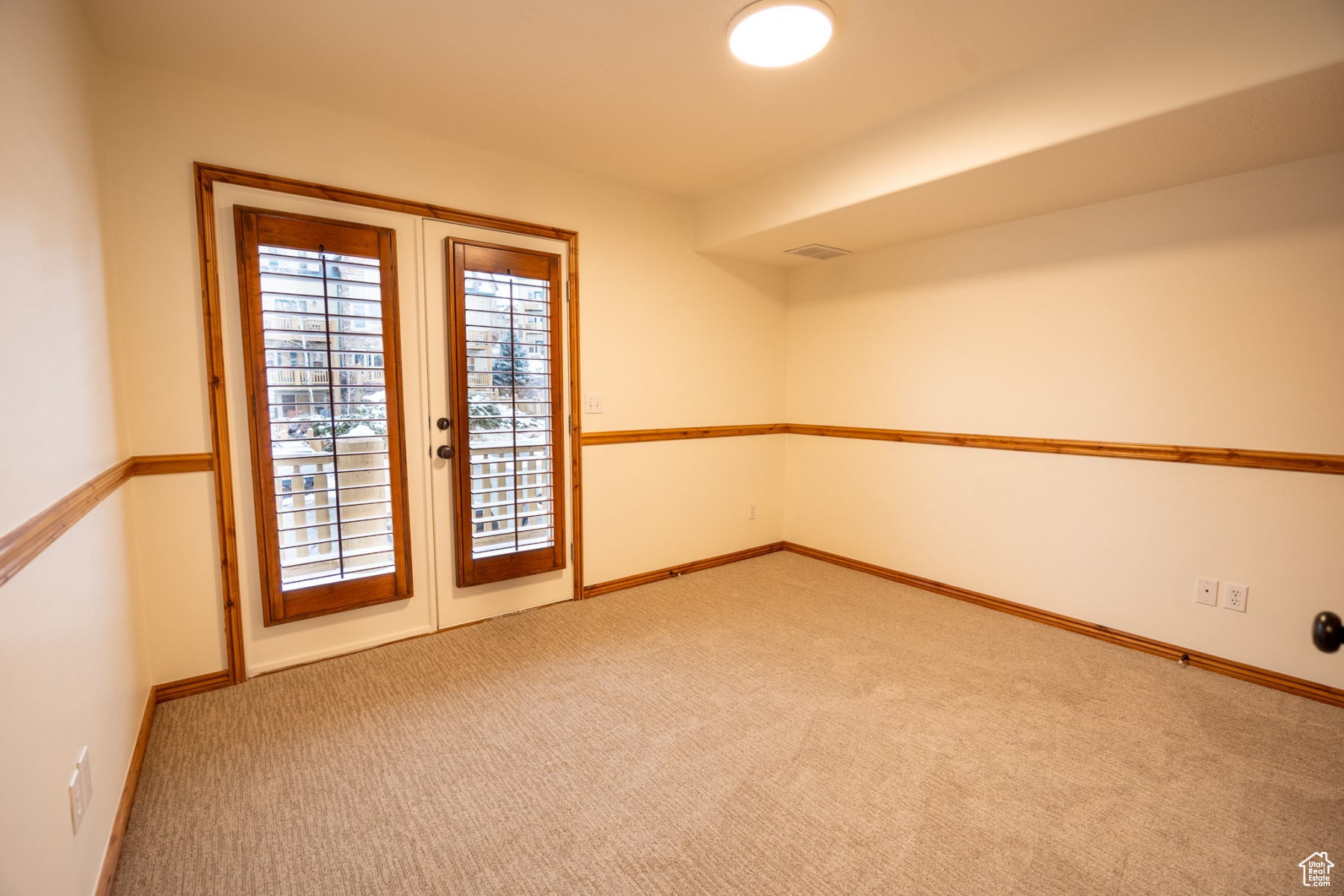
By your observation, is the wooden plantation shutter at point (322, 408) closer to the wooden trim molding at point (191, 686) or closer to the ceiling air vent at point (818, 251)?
the wooden trim molding at point (191, 686)

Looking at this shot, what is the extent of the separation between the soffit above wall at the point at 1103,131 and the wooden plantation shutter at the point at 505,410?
→ 1.43 m

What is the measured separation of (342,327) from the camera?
255 centimetres

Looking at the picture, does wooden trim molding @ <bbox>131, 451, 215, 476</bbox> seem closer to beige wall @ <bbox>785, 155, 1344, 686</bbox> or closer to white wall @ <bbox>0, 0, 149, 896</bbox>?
white wall @ <bbox>0, 0, 149, 896</bbox>

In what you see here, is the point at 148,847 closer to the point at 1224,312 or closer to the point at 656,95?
the point at 656,95

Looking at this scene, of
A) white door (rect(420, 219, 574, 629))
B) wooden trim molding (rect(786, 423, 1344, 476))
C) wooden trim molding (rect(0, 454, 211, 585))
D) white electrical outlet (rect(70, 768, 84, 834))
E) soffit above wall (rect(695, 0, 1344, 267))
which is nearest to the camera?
wooden trim molding (rect(0, 454, 211, 585))

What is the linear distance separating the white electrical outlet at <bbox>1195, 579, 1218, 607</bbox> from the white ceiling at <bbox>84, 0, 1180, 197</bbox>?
233 centimetres

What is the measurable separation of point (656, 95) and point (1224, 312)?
2646 mm

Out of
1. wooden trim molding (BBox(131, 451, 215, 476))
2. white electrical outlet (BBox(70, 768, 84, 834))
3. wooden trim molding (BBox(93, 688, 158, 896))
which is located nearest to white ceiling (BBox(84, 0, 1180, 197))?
wooden trim molding (BBox(131, 451, 215, 476))

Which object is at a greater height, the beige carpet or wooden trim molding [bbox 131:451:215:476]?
wooden trim molding [bbox 131:451:215:476]

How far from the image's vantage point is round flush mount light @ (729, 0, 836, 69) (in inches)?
72.6

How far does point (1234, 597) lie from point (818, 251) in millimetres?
2779

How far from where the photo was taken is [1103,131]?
2.06m

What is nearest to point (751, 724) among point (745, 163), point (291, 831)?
point (291, 831)

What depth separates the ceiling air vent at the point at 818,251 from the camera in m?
3.71
